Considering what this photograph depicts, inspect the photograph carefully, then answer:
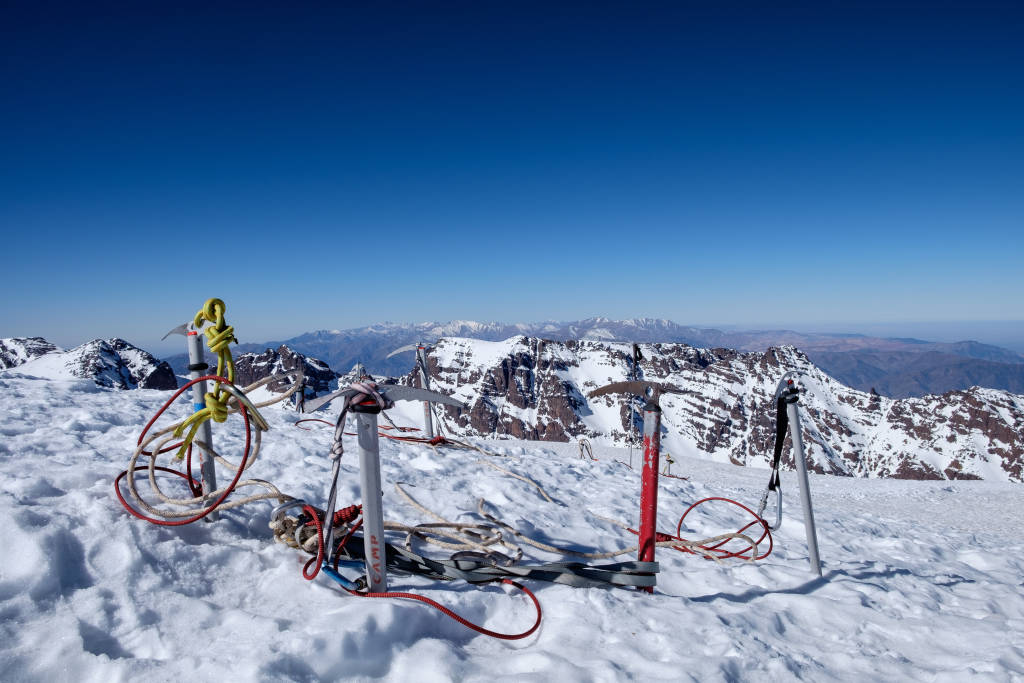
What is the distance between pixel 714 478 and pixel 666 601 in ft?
52.2

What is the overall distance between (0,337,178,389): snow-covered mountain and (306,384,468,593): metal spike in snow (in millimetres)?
114412

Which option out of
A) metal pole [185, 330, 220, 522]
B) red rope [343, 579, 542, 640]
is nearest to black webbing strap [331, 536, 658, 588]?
red rope [343, 579, 542, 640]

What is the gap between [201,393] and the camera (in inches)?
142

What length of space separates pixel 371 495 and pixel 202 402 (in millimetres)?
1782

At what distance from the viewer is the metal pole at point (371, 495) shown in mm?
2861

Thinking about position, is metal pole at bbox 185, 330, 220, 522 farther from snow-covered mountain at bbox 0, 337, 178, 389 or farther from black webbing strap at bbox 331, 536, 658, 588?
snow-covered mountain at bbox 0, 337, 178, 389

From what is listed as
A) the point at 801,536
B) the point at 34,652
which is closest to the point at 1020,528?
the point at 801,536

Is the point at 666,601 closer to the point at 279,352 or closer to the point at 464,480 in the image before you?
the point at 464,480

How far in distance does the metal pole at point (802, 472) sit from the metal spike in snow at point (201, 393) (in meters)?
5.43

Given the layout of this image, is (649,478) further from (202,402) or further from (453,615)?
(202,402)

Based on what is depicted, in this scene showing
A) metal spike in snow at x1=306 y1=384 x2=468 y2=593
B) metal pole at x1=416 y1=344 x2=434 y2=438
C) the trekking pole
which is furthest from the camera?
metal pole at x1=416 y1=344 x2=434 y2=438

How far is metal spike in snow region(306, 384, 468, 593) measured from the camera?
2.85 meters

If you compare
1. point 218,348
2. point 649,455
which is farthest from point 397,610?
point 649,455

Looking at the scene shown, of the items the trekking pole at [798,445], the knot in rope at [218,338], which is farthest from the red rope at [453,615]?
the trekking pole at [798,445]
